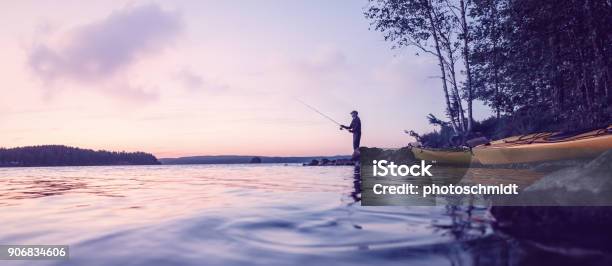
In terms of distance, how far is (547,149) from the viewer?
10.1 metres

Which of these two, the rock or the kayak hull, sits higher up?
the kayak hull

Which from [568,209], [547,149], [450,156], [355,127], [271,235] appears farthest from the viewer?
[355,127]

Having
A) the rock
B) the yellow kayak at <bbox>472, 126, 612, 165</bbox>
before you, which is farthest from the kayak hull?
the rock

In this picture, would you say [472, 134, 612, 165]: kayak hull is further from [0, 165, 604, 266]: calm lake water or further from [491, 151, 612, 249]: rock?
[0, 165, 604, 266]: calm lake water

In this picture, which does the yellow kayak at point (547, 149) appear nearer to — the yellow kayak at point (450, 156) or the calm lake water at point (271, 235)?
the yellow kayak at point (450, 156)

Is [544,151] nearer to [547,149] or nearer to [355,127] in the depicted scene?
[547,149]

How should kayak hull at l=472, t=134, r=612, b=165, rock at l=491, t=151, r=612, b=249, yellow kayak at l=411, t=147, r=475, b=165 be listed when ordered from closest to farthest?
rock at l=491, t=151, r=612, b=249
kayak hull at l=472, t=134, r=612, b=165
yellow kayak at l=411, t=147, r=475, b=165

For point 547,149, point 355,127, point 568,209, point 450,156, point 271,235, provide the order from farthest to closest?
point 355,127, point 450,156, point 547,149, point 568,209, point 271,235

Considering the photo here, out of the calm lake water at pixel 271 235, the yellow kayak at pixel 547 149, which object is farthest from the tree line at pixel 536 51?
the calm lake water at pixel 271 235

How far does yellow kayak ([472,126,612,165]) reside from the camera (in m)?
8.96

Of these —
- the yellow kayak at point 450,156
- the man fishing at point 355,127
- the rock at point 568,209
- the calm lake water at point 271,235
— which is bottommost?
the calm lake water at point 271,235

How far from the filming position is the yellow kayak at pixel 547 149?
8961 millimetres

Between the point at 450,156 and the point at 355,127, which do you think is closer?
the point at 450,156

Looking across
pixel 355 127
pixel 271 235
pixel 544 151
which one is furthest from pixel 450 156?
pixel 271 235
